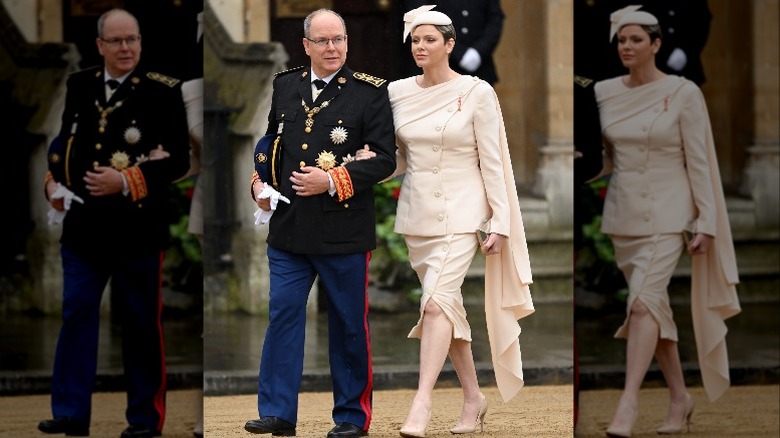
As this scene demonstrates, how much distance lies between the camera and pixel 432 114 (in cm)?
778

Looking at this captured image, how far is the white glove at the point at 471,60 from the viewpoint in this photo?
7941 mm

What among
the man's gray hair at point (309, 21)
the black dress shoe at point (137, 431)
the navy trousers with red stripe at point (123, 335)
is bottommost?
the black dress shoe at point (137, 431)

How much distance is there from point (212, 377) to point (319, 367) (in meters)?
0.52

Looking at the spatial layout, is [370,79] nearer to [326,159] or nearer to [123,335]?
[326,159]

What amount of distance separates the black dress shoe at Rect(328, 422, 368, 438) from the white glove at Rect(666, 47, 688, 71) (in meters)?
2.19

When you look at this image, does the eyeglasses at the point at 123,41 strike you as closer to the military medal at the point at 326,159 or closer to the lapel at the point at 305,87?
the lapel at the point at 305,87

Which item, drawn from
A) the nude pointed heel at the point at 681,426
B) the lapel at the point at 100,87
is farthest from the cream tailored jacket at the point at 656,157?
the lapel at the point at 100,87

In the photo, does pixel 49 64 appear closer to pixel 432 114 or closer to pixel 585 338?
pixel 432 114

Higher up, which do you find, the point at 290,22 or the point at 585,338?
the point at 290,22

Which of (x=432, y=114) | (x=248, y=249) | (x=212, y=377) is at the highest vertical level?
(x=432, y=114)

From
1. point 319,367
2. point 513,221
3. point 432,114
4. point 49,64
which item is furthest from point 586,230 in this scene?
point 49,64

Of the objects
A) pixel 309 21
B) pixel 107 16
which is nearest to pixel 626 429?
pixel 309 21

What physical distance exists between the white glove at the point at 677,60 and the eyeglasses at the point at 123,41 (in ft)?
8.04

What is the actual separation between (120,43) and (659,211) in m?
2.61
